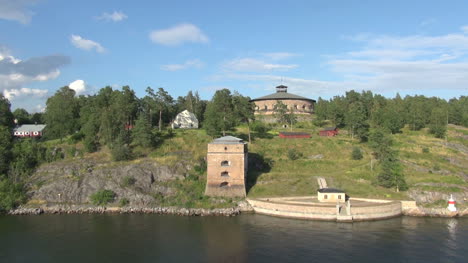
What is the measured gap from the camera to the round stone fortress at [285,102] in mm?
82500

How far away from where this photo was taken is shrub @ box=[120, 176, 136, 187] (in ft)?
142

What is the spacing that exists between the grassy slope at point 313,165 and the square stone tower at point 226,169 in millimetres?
1772

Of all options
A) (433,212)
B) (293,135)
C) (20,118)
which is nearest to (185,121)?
(293,135)

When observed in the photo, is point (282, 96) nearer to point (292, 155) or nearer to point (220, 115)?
point (220, 115)

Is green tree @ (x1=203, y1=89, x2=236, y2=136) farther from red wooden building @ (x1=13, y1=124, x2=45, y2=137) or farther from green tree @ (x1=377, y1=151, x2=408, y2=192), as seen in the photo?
red wooden building @ (x1=13, y1=124, x2=45, y2=137)

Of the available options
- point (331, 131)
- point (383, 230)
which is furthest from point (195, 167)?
point (331, 131)

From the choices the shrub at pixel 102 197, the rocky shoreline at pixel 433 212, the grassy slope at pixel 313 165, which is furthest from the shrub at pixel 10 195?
the rocky shoreline at pixel 433 212

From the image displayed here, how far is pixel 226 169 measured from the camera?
140 ft

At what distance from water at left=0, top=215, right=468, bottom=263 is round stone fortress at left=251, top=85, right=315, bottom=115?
48.2 meters

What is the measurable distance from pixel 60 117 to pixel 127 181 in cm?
2475

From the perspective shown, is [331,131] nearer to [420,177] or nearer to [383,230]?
[420,177]

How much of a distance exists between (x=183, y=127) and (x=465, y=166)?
5239 centimetres

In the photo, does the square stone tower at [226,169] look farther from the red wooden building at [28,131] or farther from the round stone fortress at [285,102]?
the red wooden building at [28,131]

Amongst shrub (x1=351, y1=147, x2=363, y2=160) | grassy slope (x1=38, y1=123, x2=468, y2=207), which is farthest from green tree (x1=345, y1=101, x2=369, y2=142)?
shrub (x1=351, y1=147, x2=363, y2=160)
